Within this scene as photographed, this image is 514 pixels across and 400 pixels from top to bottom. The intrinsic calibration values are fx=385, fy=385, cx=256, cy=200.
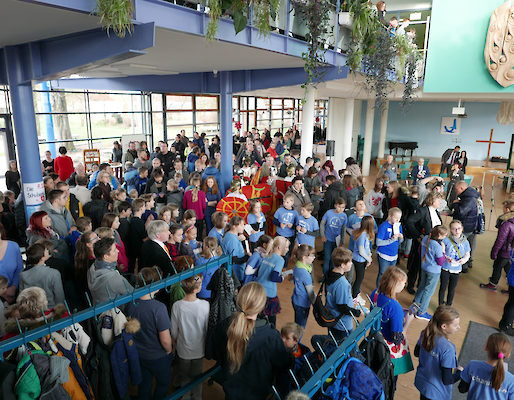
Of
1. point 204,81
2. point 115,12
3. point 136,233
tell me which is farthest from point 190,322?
point 204,81

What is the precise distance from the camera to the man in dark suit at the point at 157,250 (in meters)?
4.20

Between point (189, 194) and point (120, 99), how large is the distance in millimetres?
9001

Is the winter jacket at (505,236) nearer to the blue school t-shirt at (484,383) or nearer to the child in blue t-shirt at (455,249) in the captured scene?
the child in blue t-shirt at (455,249)

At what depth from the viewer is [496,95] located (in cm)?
1148

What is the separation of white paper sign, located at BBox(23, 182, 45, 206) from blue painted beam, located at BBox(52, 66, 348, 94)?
4553 mm

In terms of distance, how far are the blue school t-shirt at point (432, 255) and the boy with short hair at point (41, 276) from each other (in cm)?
451

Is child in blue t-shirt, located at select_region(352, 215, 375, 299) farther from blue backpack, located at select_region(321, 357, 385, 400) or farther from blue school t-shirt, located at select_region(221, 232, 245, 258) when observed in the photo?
blue backpack, located at select_region(321, 357, 385, 400)

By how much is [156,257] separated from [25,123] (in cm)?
266

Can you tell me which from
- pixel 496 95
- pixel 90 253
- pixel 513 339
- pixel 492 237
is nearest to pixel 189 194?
pixel 90 253

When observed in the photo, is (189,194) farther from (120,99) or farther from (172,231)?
(120,99)

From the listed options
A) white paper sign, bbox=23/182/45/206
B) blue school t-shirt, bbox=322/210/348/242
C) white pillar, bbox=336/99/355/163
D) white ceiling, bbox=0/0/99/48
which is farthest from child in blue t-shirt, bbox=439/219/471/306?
white pillar, bbox=336/99/355/163

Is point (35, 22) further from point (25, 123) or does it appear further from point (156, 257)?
point (156, 257)

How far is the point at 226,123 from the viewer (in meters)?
8.56

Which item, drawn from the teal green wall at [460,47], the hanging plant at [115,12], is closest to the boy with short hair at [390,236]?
the hanging plant at [115,12]
